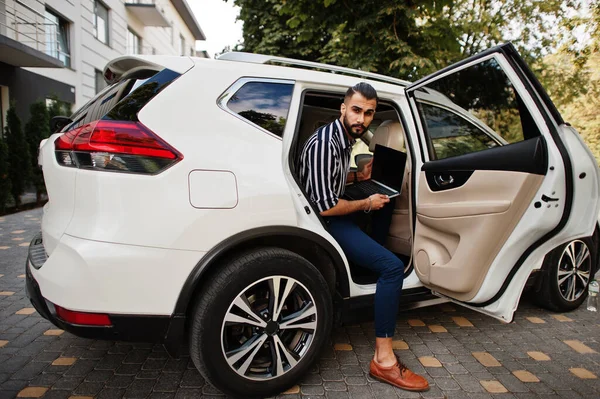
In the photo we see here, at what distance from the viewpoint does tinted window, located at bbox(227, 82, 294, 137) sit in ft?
7.09

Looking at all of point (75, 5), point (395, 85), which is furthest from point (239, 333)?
point (75, 5)

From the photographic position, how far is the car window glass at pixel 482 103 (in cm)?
230

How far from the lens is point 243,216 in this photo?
2.02 meters

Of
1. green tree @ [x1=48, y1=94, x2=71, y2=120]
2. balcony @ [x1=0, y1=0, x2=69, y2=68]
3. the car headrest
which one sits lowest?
the car headrest

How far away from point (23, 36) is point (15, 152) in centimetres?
431

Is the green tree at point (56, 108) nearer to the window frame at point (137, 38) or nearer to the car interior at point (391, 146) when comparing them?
the window frame at point (137, 38)

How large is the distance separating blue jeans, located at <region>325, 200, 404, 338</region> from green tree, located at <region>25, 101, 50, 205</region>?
30.1 feet

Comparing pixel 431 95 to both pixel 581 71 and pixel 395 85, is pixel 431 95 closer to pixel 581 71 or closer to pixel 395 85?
pixel 395 85

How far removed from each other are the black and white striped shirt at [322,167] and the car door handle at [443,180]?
642 mm

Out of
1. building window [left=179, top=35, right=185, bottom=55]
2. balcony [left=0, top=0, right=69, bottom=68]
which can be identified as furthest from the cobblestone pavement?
building window [left=179, top=35, right=185, bottom=55]

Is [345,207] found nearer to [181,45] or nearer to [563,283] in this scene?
[563,283]

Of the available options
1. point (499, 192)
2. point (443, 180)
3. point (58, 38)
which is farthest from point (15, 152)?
point (499, 192)

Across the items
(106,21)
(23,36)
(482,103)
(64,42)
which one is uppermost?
Answer: (106,21)

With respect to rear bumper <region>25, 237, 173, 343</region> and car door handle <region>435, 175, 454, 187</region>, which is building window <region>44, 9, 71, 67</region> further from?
car door handle <region>435, 175, 454, 187</region>
